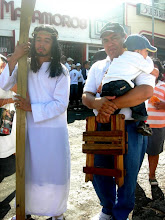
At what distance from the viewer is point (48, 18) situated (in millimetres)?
15180

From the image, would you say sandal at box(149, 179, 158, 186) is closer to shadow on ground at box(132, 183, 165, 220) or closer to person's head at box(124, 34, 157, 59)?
shadow on ground at box(132, 183, 165, 220)

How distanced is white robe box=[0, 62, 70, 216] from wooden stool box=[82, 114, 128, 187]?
0.38 meters

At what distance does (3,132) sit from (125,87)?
5.28ft

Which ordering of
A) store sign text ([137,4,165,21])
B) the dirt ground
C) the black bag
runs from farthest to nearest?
store sign text ([137,4,165,21])
the black bag
the dirt ground

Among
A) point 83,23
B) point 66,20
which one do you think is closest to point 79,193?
point 66,20

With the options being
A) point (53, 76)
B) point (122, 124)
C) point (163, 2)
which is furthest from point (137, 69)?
point (163, 2)

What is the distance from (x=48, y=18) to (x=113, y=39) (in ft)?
44.7

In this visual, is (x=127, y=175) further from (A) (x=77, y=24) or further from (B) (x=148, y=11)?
(B) (x=148, y=11)

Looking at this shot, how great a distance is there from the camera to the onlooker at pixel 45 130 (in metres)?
2.61

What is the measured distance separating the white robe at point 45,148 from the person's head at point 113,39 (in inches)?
19.6

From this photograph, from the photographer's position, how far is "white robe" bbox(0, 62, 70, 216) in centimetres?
261

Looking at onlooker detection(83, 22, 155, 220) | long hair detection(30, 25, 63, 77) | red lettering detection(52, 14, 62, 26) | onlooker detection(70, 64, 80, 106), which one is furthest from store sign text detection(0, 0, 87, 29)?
onlooker detection(83, 22, 155, 220)

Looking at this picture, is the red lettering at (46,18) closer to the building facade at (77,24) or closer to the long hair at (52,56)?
the building facade at (77,24)

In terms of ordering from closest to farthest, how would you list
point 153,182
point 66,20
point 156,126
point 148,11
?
point 153,182 < point 156,126 < point 66,20 < point 148,11
